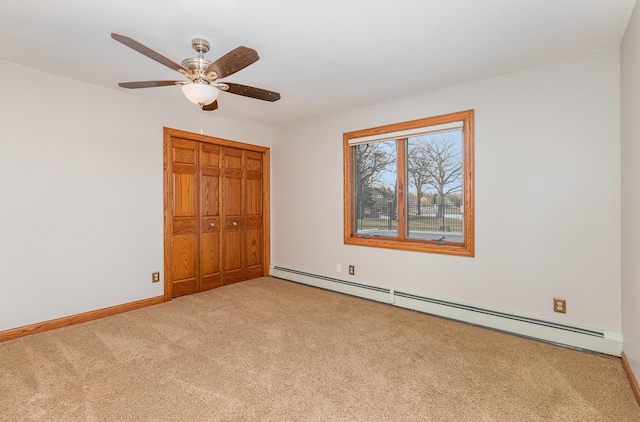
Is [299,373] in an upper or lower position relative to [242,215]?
lower

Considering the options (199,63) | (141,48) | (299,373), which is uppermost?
(199,63)

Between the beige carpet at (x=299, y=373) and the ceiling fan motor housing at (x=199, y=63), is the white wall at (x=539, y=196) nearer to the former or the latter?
the beige carpet at (x=299, y=373)

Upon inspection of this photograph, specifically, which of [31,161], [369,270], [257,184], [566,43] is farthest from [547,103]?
[31,161]

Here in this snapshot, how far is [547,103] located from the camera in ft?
8.84

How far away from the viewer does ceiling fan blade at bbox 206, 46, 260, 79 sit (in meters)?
1.82

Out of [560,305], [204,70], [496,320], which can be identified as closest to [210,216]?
[204,70]

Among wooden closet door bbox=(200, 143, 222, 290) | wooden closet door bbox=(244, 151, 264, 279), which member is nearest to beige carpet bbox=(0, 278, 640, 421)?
wooden closet door bbox=(200, 143, 222, 290)

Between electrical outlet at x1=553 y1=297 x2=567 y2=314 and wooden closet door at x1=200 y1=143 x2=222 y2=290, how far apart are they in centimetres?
391

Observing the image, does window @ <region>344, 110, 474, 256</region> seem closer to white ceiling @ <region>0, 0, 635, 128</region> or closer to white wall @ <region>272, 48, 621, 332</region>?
white wall @ <region>272, 48, 621, 332</region>

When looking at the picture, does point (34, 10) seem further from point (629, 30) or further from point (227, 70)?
point (629, 30)

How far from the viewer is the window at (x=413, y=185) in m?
3.25

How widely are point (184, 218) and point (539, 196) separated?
12.9 feet

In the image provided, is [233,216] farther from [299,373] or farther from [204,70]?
[299,373]

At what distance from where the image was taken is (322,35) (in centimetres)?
225
